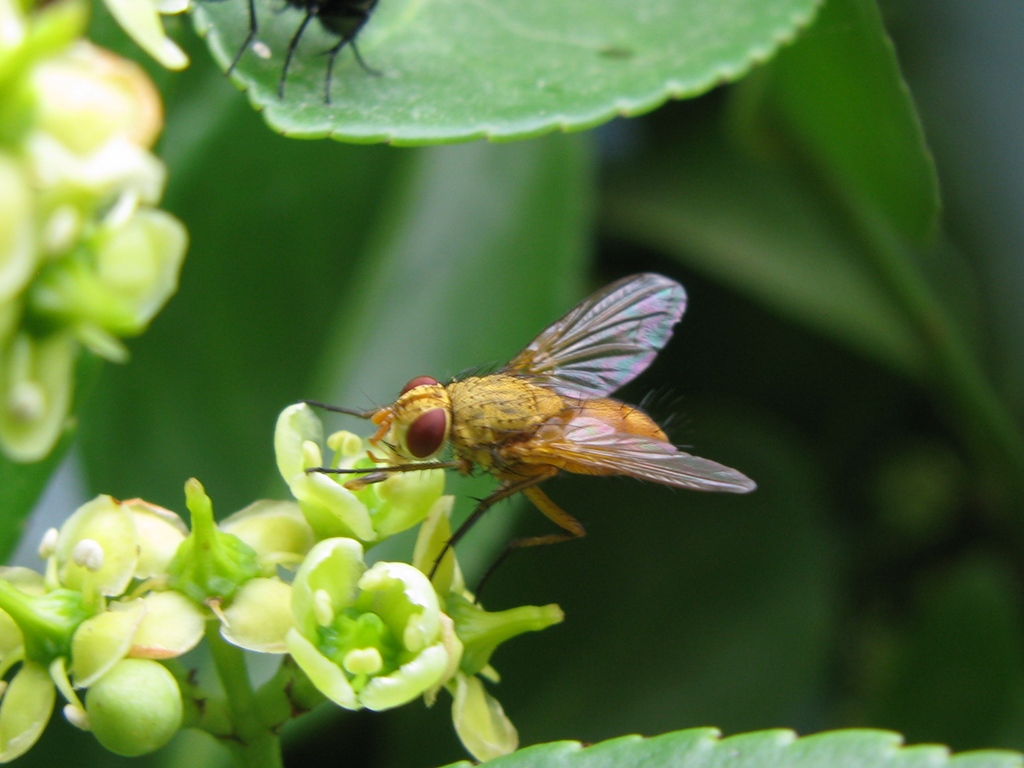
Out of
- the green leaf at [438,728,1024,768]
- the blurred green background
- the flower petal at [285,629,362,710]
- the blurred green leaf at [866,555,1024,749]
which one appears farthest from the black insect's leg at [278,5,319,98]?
the blurred green leaf at [866,555,1024,749]

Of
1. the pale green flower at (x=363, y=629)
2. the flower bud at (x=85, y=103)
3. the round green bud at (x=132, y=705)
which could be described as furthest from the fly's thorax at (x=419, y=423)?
the flower bud at (x=85, y=103)

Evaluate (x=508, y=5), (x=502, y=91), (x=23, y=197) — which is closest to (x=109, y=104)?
(x=23, y=197)

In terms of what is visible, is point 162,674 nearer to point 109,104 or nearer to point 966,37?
point 109,104

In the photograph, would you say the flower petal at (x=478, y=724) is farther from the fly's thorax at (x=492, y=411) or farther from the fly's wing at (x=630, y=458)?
the fly's thorax at (x=492, y=411)

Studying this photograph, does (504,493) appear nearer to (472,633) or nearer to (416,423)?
(416,423)

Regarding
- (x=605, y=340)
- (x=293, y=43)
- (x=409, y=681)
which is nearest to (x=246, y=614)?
(x=409, y=681)

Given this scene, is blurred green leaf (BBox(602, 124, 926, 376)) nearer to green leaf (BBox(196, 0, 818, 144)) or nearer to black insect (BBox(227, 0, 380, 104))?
green leaf (BBox(196, 0, 818, 144))
